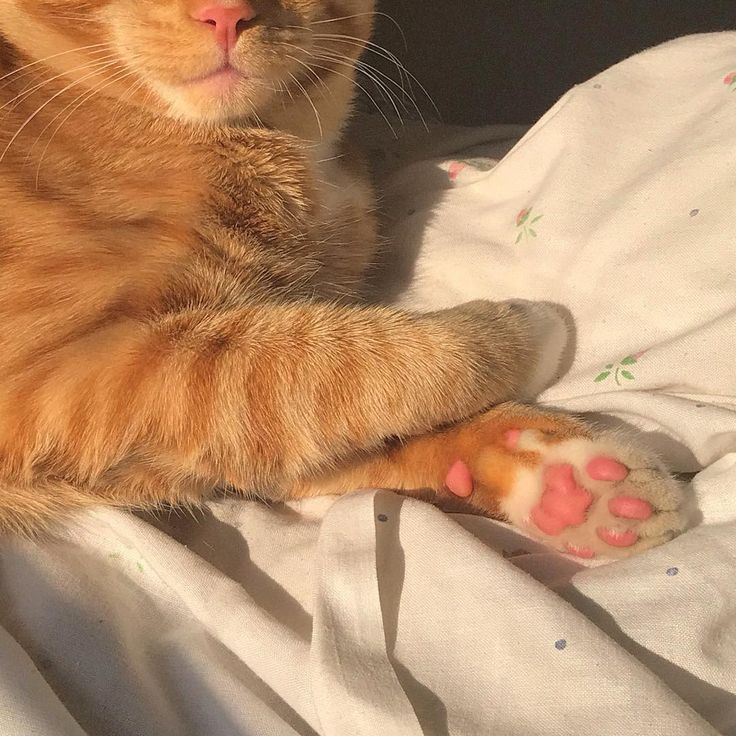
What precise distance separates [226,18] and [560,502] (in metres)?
0.61

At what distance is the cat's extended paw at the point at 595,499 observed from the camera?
685 mm

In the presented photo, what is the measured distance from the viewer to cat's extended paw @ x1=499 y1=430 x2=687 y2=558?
2.25ft

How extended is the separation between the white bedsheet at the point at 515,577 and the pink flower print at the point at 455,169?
0.48 ft

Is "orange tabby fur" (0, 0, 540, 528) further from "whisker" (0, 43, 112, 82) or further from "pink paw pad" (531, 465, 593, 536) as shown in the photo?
"pink paw pad" (531, 465, 593, 536)

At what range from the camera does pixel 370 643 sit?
62 centimetres

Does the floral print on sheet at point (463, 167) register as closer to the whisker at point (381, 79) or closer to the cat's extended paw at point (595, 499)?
the whisker at point (381, 79)

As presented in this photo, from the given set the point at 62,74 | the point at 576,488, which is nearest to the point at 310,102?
the point at 62,74

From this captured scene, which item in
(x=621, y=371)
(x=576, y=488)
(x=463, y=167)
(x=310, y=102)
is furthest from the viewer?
(x=463, y=167)

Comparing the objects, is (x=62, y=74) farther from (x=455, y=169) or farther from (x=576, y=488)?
(x=576, y=488)

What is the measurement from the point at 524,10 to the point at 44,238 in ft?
3.67

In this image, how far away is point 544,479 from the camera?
746 mm


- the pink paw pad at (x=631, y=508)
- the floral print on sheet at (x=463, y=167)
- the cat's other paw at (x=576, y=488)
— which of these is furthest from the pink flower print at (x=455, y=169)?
the pink paw pad at (x=631, y=508)

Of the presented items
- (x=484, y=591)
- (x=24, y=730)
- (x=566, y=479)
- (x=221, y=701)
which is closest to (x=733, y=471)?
(x=566, y=479)

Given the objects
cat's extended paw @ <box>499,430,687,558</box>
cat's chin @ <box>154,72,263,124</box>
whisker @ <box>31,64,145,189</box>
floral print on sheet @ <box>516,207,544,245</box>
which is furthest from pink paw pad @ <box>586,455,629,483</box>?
whisker @ <box>31,64,145,189</box>
